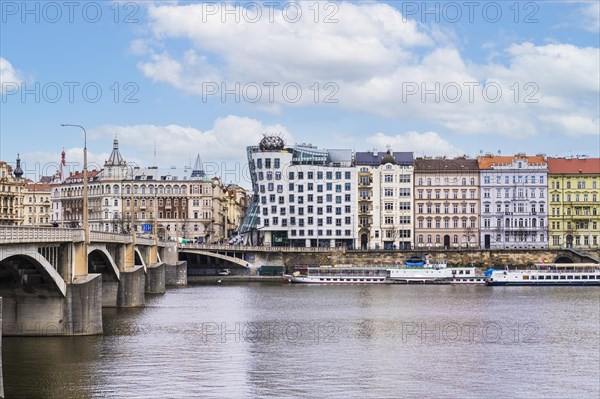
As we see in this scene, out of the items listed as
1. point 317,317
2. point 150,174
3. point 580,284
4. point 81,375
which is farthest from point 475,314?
point 150,174

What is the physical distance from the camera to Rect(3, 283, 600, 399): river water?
48188 millimetres

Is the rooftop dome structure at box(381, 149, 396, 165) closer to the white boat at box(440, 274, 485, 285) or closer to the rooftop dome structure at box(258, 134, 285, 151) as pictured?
the rooftop dome structure at box(258, 134, 285, 151)

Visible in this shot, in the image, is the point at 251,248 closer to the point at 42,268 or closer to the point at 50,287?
the point at 50,287

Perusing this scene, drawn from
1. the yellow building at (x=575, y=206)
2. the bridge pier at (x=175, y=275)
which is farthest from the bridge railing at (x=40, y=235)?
the yellow building at (x=575, y=206)

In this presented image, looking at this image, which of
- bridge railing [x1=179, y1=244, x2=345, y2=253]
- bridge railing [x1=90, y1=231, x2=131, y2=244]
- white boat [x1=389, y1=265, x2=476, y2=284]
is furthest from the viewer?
bridge railing [x1=179, y1=244, x2=345, y2=253]

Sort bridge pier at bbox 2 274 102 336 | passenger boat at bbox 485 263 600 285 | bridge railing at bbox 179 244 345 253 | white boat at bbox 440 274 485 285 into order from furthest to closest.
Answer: bridge railing at bbox 179 244 345 253
white boat at bbox 440 274 485 285
passenger boat at bbox 485 263 600 285
bridge pier at bbox 2 274 102 336

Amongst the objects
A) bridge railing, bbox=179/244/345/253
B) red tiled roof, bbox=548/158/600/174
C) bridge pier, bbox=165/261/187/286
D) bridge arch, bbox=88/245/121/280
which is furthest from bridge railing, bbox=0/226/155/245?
red tiled roof, bbox=548/158/600/174

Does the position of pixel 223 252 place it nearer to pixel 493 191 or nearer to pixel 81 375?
pixel 493 191

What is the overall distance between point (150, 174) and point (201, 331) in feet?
410

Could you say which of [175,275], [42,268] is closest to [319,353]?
[42,268]

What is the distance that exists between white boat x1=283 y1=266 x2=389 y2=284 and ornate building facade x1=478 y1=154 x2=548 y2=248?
29911 millimetres

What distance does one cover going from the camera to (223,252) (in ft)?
528

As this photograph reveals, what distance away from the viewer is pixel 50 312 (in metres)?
64.2

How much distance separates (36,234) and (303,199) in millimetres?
114759
